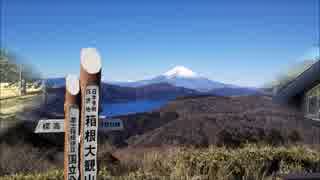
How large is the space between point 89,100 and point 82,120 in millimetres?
180

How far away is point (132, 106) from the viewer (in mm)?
10336

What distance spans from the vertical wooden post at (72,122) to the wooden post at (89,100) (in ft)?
0.15

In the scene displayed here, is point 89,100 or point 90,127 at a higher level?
point 89,100

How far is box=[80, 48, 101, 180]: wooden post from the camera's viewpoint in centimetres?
415

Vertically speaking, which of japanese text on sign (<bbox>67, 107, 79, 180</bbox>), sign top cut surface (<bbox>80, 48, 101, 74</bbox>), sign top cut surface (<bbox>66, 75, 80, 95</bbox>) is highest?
sign top cut surface (<bbox>80, 48, 101, 74</bbox>)

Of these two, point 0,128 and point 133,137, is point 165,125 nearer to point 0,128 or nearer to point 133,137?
point 133,137

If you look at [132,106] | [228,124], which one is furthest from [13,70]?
[228,124]

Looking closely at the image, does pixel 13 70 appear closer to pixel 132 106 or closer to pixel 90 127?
pixel 132 106

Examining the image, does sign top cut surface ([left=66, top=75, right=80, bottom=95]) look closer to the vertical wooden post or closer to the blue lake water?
the vertical wooden post

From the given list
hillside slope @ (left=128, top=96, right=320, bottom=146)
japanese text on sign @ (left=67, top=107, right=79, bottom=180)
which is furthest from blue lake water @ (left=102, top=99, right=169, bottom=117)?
japanese text on sign @ (left=67, top=107, right=79, bottom=180)

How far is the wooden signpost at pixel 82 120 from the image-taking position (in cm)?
416

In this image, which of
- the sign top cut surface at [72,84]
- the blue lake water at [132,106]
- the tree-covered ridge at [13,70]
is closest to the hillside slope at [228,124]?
the blue lake water at [132,106]

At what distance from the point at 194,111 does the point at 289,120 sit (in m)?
2.13

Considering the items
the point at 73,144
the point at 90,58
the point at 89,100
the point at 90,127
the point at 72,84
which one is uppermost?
the point at 90,58
